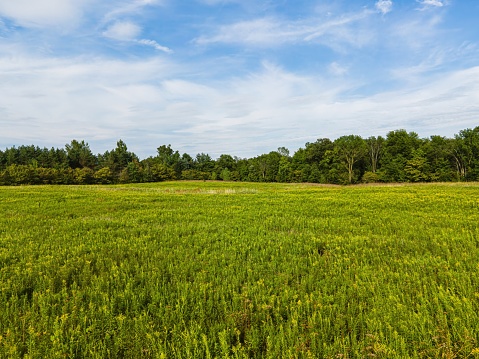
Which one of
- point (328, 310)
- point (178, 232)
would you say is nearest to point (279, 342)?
point (328, 310)

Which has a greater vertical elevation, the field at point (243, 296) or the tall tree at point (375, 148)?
the tall tree at point (375, 148)

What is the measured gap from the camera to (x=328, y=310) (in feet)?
12.3

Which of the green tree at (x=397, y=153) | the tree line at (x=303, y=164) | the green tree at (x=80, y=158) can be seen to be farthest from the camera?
the green tree at (x=80, y=158)

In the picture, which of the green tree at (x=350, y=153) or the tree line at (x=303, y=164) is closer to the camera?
the tree line at (x=303, y=164)

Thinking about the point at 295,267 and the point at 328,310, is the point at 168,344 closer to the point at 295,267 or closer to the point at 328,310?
the point at 328,310

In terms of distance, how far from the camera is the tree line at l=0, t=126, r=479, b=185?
7019 cm

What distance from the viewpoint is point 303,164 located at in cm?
9594

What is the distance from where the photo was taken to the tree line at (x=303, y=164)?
70188 millimetres

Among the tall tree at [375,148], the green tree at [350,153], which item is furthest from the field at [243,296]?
the tall tree at [375,148]

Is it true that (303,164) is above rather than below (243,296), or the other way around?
above

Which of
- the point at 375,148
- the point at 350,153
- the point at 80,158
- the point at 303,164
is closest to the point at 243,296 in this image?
the point at 350,153

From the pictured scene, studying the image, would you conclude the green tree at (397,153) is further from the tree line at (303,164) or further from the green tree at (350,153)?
the green tree at (350,153)

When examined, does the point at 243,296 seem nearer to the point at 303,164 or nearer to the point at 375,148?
the point at 303,164

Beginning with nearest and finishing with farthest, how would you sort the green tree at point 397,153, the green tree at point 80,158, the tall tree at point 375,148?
the green tree at point 397,153
the tall tree at point 375,148
the green tree at point 80,158
